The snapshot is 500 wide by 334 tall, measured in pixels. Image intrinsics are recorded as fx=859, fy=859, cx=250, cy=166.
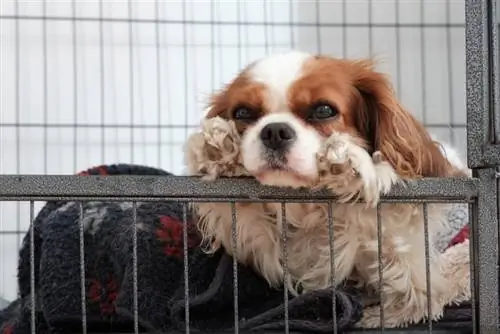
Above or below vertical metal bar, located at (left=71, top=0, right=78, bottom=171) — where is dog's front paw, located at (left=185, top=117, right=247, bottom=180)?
below

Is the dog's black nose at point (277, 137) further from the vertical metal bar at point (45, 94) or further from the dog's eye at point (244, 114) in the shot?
the vertical metal bar at point (45, 94)

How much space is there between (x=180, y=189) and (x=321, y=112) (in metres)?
0.28

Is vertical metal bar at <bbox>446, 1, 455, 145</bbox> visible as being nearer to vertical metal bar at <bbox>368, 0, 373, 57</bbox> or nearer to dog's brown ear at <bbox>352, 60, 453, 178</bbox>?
vertical metal bar at <bbox>368, 0, 373, 57</bbox>

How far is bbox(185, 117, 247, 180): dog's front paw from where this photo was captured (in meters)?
1.09

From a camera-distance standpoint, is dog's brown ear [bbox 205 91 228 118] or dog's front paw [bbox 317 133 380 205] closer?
dog's front paw [bbox 317 133 380 205]

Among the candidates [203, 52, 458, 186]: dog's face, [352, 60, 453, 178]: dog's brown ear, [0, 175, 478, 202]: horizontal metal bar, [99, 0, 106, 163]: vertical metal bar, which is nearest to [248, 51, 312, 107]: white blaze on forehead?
[203, 52, 458, 186]: dog's face

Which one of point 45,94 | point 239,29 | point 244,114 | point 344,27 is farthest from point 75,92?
point 244,114

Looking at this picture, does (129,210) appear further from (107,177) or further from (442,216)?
(442,216)

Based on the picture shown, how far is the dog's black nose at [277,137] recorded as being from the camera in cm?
109

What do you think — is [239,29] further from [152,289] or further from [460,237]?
[152,289]

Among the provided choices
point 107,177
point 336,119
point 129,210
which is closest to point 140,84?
point 129,210

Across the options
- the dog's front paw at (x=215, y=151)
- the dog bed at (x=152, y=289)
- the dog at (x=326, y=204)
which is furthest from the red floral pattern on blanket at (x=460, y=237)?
the dog's front paw at (x=215, y=151)

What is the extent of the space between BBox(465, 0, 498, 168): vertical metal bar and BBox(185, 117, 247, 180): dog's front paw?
29 cm

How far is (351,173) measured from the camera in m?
1.07
